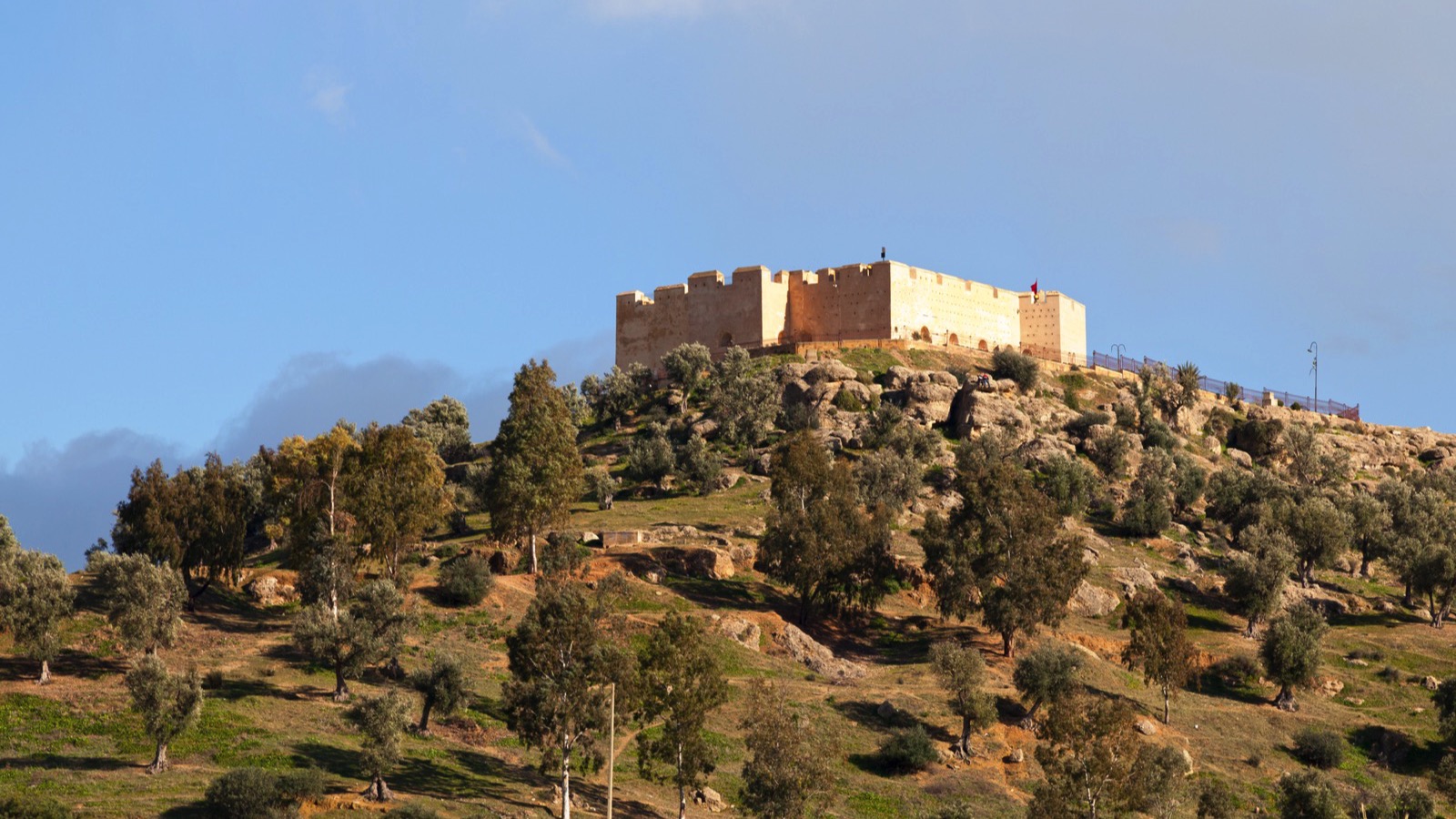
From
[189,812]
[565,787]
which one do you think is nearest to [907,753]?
[565,787]

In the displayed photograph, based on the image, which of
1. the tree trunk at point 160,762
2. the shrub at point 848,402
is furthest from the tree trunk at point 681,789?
the shrub at point 848,402

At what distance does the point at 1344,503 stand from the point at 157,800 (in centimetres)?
6371

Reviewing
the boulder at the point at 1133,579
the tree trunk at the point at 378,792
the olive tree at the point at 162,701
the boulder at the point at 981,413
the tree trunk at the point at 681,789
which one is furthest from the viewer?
the boulder at the point at 981,413

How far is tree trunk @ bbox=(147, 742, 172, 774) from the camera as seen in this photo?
131 feet

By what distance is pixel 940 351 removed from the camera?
103 meters

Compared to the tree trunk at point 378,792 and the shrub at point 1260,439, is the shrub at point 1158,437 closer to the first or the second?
the shrub at point 1260,439

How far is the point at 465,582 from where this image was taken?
57.0 meters

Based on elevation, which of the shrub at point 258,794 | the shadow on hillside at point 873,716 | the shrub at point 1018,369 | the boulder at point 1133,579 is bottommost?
the shrub at point 258,794

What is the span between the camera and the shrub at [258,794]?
36.4 m

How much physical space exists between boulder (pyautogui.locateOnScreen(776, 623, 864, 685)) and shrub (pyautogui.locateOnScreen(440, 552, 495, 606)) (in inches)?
452

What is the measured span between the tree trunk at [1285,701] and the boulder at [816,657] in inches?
646

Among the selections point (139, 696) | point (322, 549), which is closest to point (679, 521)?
point (322, 549)

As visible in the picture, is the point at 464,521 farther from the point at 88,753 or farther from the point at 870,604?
the point at 88,753

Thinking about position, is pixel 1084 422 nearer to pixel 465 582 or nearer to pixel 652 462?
pixel 652 462
